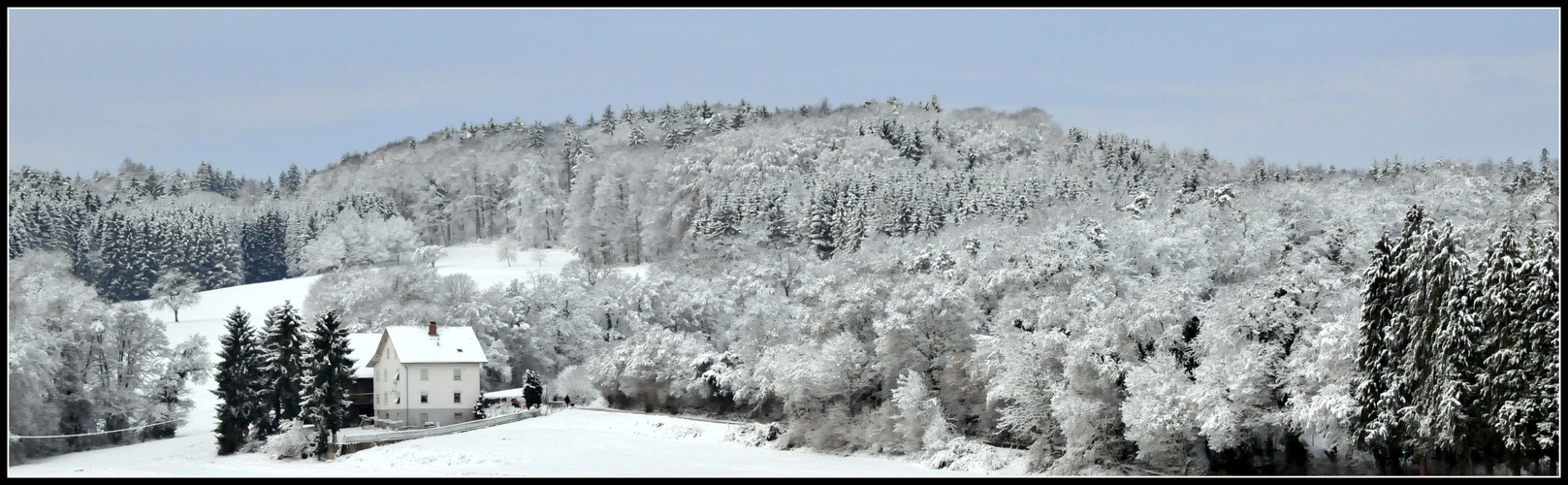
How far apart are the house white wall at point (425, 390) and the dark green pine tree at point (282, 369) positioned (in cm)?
682

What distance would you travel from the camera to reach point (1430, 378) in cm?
3084

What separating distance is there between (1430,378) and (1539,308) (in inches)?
160

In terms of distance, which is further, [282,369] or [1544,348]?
[282,369]

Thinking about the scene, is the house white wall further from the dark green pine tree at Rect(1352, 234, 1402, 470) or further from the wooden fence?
the dark green pine tree at Rect(1352, 234, 1402, 470)

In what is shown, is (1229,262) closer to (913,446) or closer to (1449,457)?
(913,446)

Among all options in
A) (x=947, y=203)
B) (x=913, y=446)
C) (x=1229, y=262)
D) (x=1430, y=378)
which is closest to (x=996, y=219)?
(x=947, y=203)

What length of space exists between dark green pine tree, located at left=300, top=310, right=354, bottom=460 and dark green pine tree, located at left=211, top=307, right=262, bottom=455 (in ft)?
10.8

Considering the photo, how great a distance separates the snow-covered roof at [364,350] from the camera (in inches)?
2712

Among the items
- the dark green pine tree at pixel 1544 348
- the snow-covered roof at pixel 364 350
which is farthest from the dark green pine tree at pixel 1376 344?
the snow-covered roof at pixel 364 350

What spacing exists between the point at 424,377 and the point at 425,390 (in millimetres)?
663

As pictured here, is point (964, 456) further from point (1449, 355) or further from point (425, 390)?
point (425, 390)

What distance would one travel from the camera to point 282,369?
57938 millimetres

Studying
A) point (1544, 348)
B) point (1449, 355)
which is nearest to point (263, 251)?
point (1449, 355)

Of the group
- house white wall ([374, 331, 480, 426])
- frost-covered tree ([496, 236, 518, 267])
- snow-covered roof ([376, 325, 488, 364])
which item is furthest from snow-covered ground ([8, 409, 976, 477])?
frost-covered tree ([496, 236, 518, 267])
